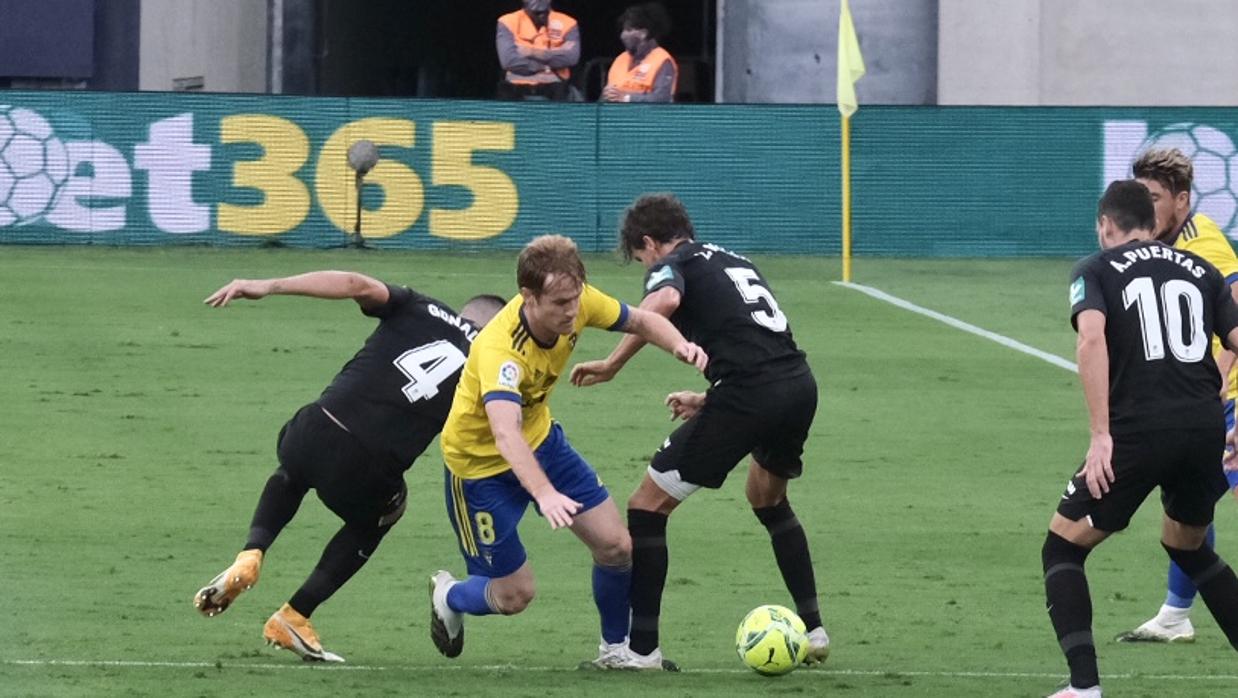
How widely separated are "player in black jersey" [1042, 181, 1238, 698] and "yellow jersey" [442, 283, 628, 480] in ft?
6.09

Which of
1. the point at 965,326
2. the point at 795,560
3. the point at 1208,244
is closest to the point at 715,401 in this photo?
the point at 795,560

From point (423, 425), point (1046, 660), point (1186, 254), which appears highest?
point (1186, 254)

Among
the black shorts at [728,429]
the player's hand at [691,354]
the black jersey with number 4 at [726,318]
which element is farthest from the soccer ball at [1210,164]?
the player's hand at [691,354]

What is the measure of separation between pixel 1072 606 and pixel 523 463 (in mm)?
2059

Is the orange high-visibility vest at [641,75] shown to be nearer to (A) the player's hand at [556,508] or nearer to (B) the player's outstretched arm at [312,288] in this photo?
(B) the player's outstretched arm at [312,288]

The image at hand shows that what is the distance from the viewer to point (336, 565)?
31.1ft

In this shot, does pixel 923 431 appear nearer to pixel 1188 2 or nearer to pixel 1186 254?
pixel 1186 254

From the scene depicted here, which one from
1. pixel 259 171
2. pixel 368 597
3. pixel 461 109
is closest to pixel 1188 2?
pixel 461 109

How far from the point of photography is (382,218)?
24.3 metres

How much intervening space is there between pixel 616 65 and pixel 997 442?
11352 millimetres

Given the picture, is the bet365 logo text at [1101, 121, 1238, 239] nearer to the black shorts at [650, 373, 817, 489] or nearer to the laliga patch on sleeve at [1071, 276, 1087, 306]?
the black shorts at [650, 373, 817, 489]

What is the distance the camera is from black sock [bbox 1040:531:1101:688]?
8164 millimetres

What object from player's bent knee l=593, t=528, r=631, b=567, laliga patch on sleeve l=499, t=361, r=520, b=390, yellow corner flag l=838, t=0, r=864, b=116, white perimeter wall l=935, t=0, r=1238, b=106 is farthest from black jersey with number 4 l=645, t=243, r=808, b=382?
white perimeter wall l=935, t=0, r=1238, b=106

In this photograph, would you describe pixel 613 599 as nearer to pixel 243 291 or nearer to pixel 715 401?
pixel 715 401
